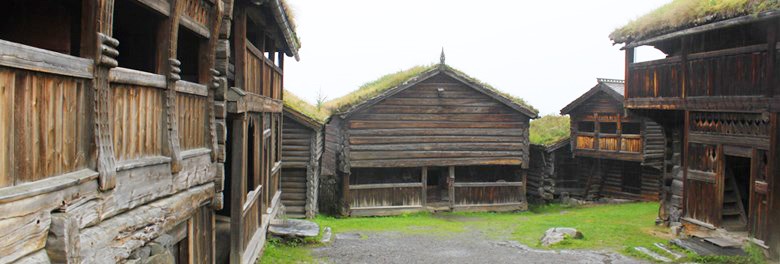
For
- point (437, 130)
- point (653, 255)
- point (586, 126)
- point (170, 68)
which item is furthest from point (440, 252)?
point (586, 126)

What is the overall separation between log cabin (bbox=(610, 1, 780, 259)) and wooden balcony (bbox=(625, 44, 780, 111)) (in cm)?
2

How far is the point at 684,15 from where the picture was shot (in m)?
14.3

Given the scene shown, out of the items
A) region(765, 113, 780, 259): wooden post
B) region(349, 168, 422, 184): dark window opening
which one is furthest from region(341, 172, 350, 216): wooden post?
region(765, 113, 780, 259): wooden post

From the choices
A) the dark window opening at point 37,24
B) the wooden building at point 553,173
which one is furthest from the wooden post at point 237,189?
the wooden building at point 553,173

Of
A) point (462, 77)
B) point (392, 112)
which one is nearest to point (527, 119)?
point (462, 77)

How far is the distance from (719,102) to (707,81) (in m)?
0.70

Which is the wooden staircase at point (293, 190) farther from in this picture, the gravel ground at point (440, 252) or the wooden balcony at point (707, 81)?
the wooden balcony at point (707, 81)

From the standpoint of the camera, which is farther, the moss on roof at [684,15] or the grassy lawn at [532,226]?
the grassy lawn at [532,226]

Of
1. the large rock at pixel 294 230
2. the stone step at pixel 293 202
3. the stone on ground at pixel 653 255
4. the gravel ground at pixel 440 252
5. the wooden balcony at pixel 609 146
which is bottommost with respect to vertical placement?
the gravel ground at pixel 440 252

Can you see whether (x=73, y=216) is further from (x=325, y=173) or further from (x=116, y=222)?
(x=325, y=173)

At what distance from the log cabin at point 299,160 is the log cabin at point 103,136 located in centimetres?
1169

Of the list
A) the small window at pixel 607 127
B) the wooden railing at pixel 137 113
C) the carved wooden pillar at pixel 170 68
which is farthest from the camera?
the small window at pixel 607 127

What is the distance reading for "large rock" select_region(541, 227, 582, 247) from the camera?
15848mm

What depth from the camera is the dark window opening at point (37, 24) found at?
197 inches
